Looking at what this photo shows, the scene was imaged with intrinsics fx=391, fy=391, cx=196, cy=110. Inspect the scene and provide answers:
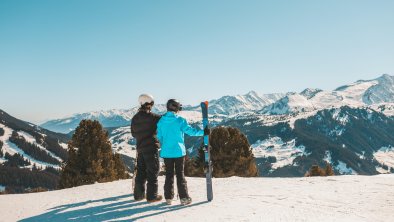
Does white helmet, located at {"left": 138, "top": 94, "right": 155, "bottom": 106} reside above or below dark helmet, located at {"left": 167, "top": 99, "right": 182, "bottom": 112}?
above

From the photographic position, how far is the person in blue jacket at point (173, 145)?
9.97m

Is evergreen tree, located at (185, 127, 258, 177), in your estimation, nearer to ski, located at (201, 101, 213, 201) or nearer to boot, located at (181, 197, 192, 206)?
ski, located at (201, 101, 213, 201)

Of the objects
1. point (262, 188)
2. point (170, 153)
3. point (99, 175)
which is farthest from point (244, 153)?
point (170, 153)

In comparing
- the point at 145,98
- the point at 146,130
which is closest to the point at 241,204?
the point at 146,130

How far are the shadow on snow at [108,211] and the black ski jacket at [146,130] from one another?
150cm

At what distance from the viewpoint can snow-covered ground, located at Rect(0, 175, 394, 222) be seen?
8.70m

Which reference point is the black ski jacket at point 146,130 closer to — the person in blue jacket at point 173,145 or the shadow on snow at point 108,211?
the person in blue jacket at point 173,145

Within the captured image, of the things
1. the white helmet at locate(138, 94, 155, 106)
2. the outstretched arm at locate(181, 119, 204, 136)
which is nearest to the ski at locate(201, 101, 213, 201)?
the outstretched arm at locate(181, 119, 204, 136)

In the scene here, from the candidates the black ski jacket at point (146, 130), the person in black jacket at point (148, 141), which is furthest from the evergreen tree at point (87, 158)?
the black ski jacket at point (146, 130)

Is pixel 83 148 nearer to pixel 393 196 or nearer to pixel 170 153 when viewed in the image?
pixel 170 153

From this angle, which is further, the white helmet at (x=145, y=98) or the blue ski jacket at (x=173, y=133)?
the white helmet at (x=145, y=98)

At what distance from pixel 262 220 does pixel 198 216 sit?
1396 millimetres

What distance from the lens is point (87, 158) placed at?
32719 millimetres

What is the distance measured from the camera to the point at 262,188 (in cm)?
1210
